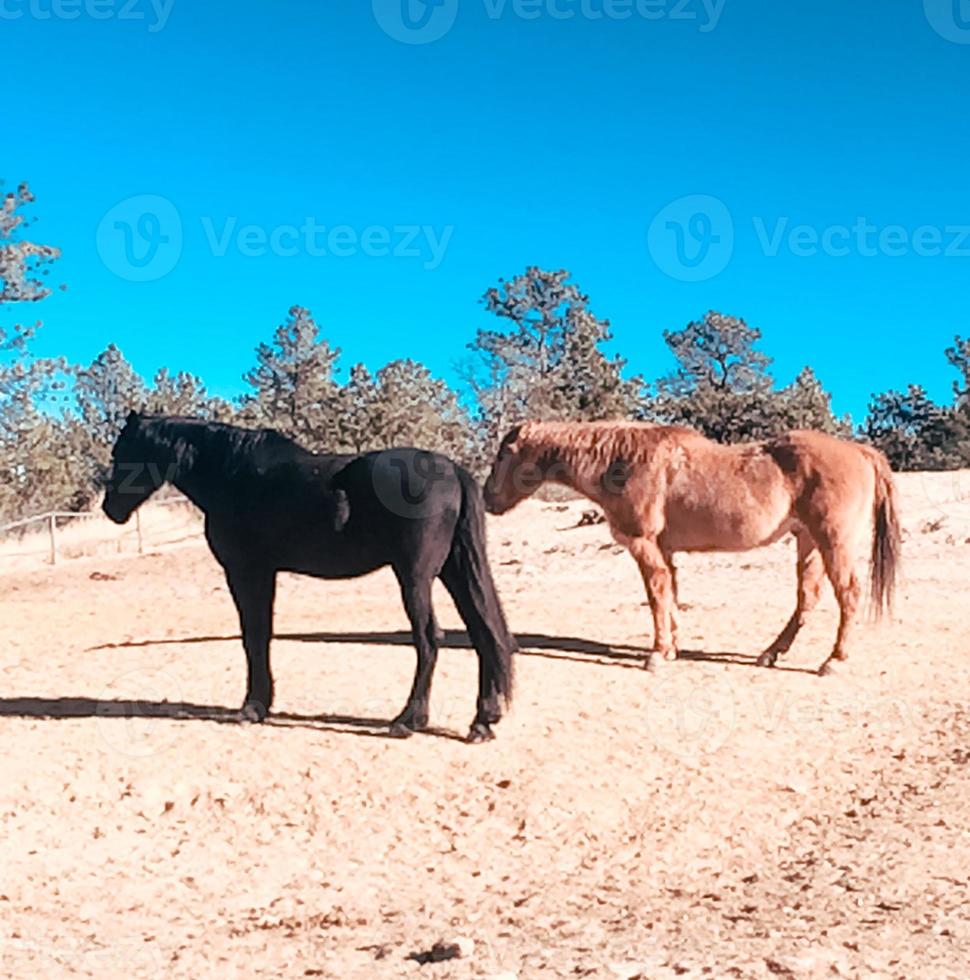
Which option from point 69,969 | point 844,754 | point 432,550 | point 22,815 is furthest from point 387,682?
point 69,969

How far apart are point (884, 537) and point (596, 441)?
2665 millimetres

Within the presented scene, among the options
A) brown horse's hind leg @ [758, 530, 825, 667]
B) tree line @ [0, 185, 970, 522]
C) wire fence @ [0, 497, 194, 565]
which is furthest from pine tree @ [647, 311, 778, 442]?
brown horse's hind leg @ [758, 530, 825, 667]

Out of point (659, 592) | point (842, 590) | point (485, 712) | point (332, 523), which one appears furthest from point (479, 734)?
point (842, 590)

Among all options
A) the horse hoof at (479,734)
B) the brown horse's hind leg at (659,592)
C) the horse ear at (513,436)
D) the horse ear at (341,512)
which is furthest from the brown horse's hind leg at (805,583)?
the horse ear at (341,512)

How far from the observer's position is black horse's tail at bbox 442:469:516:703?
20.3ft

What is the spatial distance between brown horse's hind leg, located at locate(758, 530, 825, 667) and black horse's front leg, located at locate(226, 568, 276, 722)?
4.45 m

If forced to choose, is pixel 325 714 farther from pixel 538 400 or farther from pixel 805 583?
pixel 538 400

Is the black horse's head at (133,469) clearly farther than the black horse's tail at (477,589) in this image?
Yes

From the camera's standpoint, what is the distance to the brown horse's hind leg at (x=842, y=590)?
26.7ft

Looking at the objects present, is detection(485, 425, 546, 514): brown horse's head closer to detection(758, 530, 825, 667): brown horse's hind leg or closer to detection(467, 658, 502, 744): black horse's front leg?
detection(758, 530, 825, 667): brown horse's hind leg

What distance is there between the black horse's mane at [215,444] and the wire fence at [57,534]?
44.4ft

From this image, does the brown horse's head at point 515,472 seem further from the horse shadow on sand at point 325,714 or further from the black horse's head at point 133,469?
A: the black horse's head at point 133,469

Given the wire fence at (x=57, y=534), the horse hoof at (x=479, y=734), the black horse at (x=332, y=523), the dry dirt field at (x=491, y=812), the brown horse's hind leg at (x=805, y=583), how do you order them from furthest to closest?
the wire fence at (x=57, y=534) < the brown horse's hind leg at (x=805, y=583) < the horse hoof at (x=479, y=734) < the black horse at (x=332, y=523) < the dry dirt field at (x=491, y=812)

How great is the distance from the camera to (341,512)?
19.9 ft
